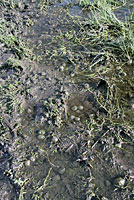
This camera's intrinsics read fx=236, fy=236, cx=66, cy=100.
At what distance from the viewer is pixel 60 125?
3.39 meters

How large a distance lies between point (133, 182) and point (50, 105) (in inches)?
61.6

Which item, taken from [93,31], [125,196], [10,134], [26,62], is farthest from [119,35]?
[125,196]

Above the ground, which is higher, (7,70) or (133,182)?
(7,70)

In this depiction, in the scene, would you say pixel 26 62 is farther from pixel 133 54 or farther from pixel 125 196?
pixel 125 196

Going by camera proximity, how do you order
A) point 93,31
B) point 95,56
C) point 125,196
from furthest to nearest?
1. point 93,31
2. point 95,56
3. point 125,196

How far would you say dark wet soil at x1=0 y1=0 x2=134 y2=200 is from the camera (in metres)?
2.78

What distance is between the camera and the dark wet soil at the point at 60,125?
2777 millimetres

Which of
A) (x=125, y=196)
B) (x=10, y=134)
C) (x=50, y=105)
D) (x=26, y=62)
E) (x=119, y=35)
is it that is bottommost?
(x=125, y=196)

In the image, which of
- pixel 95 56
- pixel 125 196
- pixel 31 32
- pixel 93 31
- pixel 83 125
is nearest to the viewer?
pixel 125 196

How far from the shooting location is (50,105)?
139 inches

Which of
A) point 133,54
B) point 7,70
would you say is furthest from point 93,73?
point 7,70

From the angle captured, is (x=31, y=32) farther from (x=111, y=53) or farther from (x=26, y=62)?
(x=111, y=53)

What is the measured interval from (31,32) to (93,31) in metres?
1.49

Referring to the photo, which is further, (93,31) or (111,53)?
(93,31)
